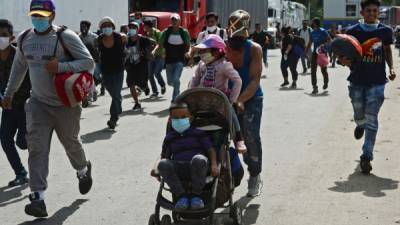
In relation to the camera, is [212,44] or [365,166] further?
[365,166]

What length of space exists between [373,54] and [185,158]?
10.8 ft

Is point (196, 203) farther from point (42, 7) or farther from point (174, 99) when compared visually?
point (42, 7)

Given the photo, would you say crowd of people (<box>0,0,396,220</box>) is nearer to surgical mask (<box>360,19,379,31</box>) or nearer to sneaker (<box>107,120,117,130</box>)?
surgical mask (<box>360,19,379,31</box>)

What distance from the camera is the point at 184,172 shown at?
5.79m

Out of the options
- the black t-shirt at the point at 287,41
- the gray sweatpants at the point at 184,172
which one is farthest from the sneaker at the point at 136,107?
the gray sweatpants at the point at 184,172

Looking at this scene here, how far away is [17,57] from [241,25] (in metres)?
1.97

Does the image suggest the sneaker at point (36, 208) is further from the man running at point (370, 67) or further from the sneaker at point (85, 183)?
the man running at point (370, 67)

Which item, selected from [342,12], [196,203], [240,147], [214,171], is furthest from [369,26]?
[342,12]

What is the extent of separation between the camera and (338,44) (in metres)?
8.09

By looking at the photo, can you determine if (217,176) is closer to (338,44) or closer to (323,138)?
(338,44)

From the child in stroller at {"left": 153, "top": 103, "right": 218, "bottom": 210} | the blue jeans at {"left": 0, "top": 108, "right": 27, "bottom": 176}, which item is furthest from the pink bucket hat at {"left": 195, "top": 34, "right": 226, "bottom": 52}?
the blue jeans at {"left": 0, "top": 108, "right": 27, "bottom": 176}

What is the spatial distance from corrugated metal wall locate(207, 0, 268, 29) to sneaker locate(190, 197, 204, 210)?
89.7 ft

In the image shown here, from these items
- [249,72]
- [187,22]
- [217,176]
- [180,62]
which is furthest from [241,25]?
[187,22]

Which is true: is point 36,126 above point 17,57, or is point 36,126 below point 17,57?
below
